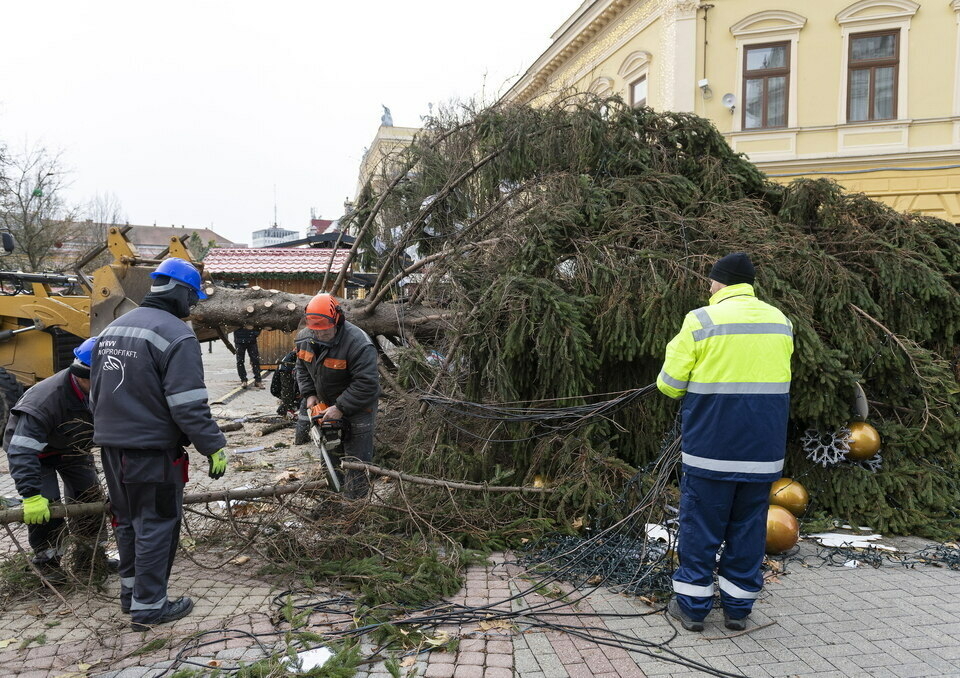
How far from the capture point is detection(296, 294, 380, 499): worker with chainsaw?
4.57 m

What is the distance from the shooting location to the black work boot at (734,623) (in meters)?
3.12

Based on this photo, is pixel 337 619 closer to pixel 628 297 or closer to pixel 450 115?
pixel 628 297

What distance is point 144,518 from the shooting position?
327cm

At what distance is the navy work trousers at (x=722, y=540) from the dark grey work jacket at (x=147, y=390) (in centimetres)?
250

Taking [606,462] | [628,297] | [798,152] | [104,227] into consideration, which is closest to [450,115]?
[628,297]

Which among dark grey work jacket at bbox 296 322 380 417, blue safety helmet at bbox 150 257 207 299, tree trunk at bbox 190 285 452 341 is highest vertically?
blue safety helmet at bbox 150 257 207 299

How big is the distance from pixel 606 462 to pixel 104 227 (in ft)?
123

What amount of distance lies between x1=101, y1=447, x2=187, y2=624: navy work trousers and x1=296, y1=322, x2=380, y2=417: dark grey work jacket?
1.50 m

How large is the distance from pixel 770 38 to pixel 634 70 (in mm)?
3410

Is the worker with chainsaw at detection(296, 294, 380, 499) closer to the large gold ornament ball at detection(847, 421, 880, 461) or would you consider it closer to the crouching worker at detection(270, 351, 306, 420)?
the large gold ornament ball at detection(847, 421, 880, 461)

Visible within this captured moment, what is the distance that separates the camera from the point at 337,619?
326 cm

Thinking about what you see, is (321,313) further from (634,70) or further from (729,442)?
(634,70)

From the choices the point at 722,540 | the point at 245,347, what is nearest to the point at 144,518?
the point at 722,540

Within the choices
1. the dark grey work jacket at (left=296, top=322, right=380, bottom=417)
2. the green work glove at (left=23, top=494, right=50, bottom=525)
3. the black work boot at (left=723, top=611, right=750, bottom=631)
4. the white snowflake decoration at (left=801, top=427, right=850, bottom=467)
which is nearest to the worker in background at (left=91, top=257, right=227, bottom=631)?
the green work glove at (left=23, top=494, right=50, bottom=525)
